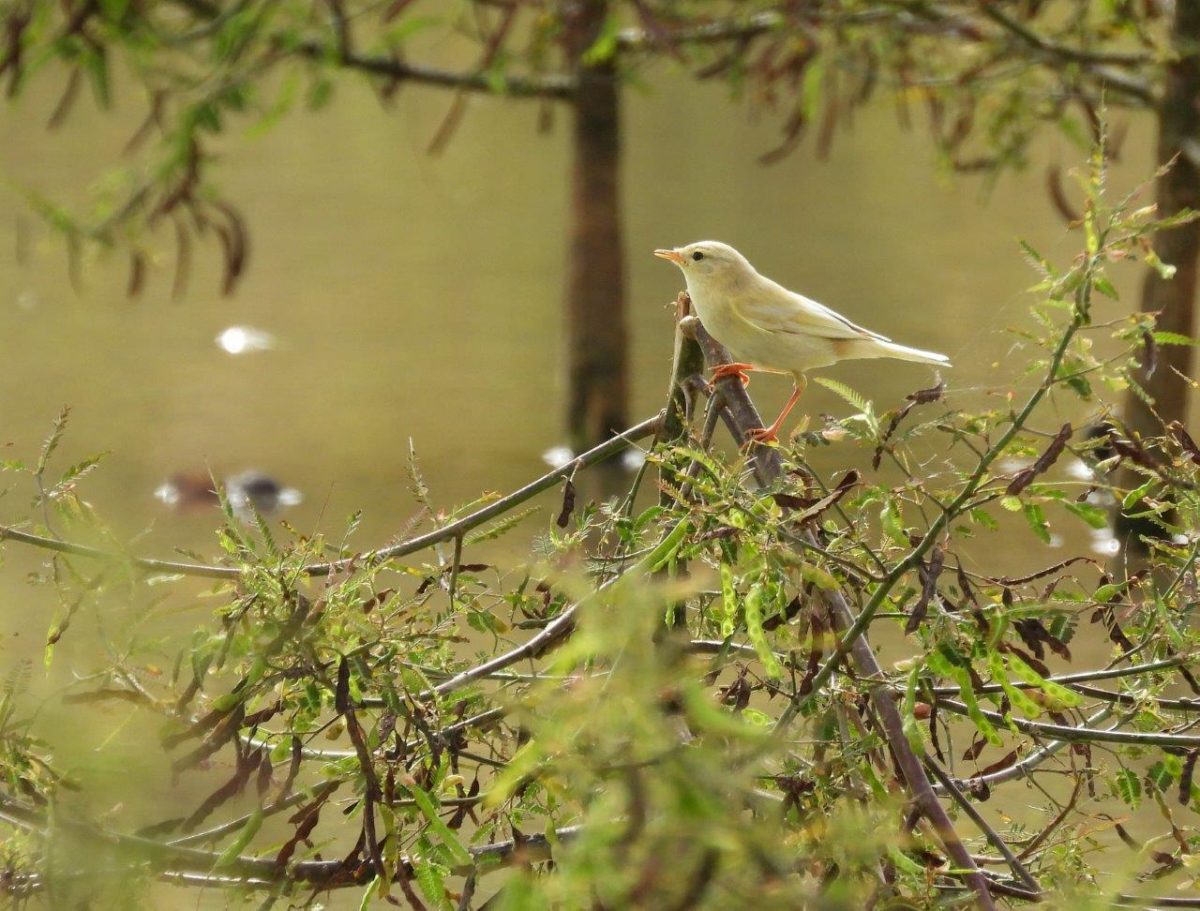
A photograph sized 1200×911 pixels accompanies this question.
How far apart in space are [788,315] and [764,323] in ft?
0.10

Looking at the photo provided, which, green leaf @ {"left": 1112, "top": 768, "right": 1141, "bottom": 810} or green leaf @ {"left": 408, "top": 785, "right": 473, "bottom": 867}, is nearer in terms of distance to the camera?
green leaf @ {"left": 408, "top": 785, "right": 473, "bottom": 867}

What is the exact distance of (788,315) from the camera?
85cm

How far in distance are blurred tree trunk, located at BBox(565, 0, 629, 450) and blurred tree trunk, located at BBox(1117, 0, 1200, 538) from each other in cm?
88

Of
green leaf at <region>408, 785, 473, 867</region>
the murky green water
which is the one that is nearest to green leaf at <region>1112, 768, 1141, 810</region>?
green leaf at <region>408, 785, 473, 867</region>

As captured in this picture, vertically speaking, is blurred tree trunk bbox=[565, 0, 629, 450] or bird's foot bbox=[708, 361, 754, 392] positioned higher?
bird's foot bbox=[708, 361, 754, 392]

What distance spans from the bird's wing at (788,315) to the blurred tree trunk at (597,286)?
1.63 meters

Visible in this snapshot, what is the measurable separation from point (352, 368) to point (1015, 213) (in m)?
2.18

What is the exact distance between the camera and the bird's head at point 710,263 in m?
0.85

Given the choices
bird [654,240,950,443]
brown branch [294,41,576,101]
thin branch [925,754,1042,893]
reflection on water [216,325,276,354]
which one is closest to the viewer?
thin branch [925,754,1042,893]

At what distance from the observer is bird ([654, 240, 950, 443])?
0.80 m

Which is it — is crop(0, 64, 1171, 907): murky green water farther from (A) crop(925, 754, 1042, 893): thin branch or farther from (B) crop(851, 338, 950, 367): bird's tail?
(A) crop(925, 754, 1042, 893): thin branch

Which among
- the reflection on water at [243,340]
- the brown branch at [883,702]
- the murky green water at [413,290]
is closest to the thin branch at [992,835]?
the brown branch at [883,702]

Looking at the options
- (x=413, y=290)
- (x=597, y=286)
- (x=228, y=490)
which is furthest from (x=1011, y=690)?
(x=413, y=290)

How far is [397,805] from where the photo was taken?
57cm
